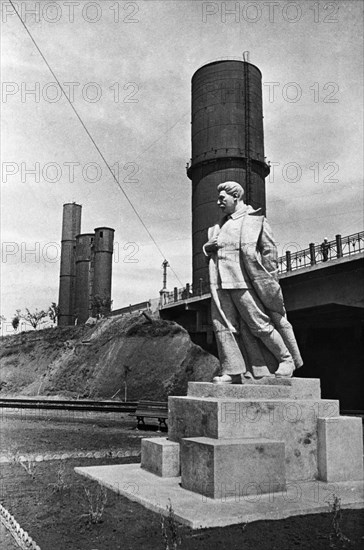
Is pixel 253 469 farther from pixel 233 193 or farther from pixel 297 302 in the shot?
pixel 297 302

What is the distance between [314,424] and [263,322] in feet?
5.22

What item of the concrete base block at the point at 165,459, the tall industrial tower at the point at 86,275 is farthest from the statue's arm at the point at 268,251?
the tall industrial tower at the point at 86,275

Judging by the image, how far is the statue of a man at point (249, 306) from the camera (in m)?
7.88

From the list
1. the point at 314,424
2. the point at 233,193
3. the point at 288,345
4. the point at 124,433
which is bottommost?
the point at 124,433

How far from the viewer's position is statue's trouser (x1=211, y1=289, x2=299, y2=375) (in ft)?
25.8

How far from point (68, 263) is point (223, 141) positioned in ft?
90.7

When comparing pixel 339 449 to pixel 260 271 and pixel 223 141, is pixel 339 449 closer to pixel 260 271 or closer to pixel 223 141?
pixel 260 271

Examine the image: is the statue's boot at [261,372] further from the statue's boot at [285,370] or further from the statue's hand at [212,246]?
the statue's hand at [212,246]

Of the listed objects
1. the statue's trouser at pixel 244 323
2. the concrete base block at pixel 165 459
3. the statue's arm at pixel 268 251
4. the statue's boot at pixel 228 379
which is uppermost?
the statue's arm at pixel 268 251

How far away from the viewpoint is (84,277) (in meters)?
59.0

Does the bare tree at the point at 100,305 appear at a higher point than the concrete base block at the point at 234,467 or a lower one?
higher

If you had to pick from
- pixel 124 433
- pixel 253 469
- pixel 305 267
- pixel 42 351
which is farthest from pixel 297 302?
pixel 42 351

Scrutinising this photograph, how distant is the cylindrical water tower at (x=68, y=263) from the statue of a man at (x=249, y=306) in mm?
53729

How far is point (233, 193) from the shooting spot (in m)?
8.49
